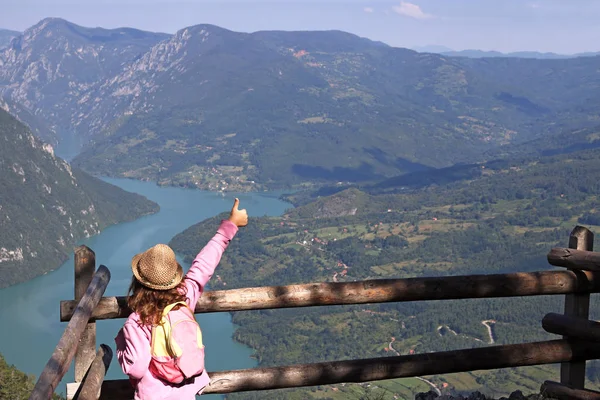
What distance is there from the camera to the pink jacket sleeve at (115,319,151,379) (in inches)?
199

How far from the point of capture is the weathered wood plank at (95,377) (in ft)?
18.0

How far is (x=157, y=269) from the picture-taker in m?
5.05

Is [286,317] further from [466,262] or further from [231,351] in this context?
[466,262]

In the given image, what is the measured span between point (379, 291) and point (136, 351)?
270 centimetres

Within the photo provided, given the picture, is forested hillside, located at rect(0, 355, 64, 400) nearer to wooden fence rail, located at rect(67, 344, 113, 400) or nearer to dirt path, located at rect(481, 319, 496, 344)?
wooden fence rail, located at rect(67, 344, 113, 400)

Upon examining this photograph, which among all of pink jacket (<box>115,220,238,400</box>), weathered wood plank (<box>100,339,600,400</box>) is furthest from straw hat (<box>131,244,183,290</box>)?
weathered wood plank (<box>100,339,600,400</box>)

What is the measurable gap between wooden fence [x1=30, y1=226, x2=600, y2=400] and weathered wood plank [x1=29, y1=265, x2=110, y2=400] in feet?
0.06

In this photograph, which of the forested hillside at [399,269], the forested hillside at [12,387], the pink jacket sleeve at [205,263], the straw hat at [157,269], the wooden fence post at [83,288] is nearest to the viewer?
the straw hat at [157,269]

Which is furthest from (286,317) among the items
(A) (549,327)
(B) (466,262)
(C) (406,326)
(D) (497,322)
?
(A) (549,327)

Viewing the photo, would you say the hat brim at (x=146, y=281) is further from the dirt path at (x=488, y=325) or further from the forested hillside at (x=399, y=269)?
the dirt path at (x=488, y=325)

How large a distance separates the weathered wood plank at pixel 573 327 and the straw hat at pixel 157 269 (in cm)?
435

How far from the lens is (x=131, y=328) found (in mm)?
5098

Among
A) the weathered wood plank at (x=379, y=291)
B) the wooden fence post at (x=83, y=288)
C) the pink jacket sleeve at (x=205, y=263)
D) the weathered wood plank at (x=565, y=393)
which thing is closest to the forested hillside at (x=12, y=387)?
the wooden fence post at (x=83, y=288)

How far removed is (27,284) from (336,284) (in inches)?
5886
